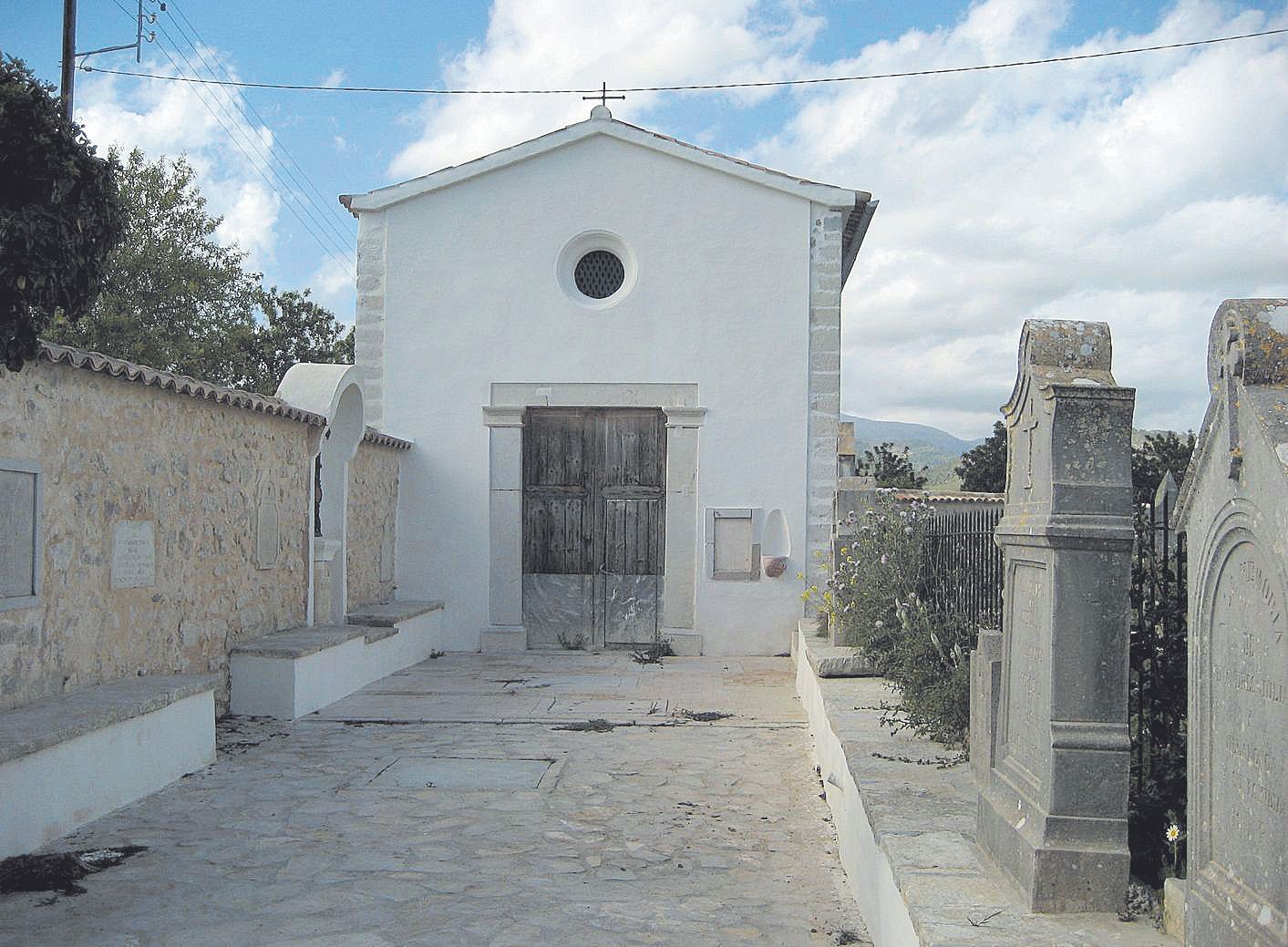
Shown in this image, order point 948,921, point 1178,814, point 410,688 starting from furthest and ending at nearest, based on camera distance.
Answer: point 410,688 < point 1178,814 < point 948,921

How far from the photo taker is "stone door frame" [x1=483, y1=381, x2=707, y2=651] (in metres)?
12.7

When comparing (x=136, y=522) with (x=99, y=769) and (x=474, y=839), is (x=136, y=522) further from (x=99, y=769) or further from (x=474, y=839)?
(x=474, y=839)

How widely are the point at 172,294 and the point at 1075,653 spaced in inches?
857

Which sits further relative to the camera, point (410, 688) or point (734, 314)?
point (734, 314)

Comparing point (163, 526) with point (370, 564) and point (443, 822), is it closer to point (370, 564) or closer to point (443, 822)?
point (443, 822)

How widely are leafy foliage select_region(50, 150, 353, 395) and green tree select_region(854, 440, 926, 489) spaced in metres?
12.9

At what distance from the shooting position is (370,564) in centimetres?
1209

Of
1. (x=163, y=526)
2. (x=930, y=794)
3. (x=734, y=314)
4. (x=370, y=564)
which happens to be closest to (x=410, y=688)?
(x=370, y=564)

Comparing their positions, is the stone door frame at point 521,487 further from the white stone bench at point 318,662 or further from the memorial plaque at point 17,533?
the memorial plaque at point 17,533

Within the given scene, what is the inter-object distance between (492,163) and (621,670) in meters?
5.71

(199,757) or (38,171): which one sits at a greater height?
(38,171)

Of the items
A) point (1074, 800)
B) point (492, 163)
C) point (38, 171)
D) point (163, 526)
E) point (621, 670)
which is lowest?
point (621, 670)

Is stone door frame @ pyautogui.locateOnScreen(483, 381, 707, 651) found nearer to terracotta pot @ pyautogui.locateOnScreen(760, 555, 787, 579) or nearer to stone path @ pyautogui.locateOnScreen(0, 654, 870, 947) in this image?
terracotta pot @ pyautogui.locateOnScreen(760, 555, 787, 579)

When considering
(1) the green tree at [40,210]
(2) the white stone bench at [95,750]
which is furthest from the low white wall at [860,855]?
(1) the green tree at [40,210]
